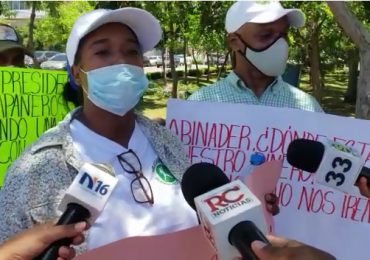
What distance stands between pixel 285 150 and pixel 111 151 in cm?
98

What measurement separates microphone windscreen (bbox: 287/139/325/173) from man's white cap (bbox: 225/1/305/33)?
115 centimetres

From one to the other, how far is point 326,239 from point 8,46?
2152 mm

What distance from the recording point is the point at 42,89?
3457mm

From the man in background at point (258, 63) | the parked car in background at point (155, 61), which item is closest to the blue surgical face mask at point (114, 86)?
the man in background at point (258, 63)

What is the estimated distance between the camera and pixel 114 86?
83.5 inches

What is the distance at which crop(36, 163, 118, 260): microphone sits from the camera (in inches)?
53.3

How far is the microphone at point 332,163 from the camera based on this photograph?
5.93ft

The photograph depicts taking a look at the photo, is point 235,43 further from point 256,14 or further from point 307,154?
point 307,154

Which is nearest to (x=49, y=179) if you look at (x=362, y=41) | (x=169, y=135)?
(x=169, y=135)

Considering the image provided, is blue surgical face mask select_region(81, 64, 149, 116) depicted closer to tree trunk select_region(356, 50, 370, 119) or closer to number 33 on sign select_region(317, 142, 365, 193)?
number 33 on sign select_region(317, 142, 365, 193)

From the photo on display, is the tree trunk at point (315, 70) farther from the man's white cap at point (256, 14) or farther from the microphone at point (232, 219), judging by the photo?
the microphone at point (232, 219)

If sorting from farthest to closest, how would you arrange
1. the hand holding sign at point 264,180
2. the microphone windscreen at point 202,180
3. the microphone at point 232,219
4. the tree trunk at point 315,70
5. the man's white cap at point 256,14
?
the tree trunk at point 315,70 < the man's white cap at point 256,14 < the hand holding sign at point 264,180 < the microphone windscreen at point 202,180 < the microphone at point 232,219

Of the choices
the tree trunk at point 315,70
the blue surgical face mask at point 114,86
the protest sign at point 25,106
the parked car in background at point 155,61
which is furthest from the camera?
the parked car in background at point 155,61

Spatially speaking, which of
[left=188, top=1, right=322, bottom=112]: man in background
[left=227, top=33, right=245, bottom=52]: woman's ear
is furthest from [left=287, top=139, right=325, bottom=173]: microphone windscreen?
[left=227, top=33, right=245, bottom=52]: woman's ear
